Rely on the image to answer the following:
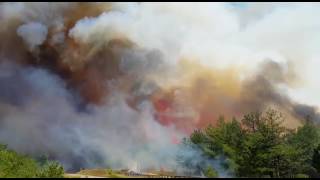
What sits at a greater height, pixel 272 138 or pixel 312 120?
pixel 312 120

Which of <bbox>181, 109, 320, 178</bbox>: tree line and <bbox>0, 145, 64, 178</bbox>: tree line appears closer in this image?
<bbox>0, 145, 64, 178</bbox>: tree line

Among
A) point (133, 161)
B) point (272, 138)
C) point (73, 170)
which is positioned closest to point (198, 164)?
point (272, 138)

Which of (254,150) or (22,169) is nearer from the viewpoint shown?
(22,169)

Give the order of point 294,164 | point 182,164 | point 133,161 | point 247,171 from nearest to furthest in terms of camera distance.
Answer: point 247,171 < point 294,164 < point 182,164 < point 133,161

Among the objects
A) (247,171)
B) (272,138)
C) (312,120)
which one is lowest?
(247,171)

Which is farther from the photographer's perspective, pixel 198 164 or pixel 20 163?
pixel 198 164

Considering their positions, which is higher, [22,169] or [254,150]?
[254,150]

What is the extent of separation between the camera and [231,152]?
25.4 meters

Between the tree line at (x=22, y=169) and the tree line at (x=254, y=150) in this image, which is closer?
the tree line at (x=22, y=169)

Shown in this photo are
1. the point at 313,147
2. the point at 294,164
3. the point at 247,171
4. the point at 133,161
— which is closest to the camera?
the point at 247,171

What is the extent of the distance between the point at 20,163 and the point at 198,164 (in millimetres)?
10072

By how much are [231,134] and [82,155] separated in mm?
13751

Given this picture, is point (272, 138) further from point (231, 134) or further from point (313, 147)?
point (313, 147)

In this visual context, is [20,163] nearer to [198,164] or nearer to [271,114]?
[198,164]
